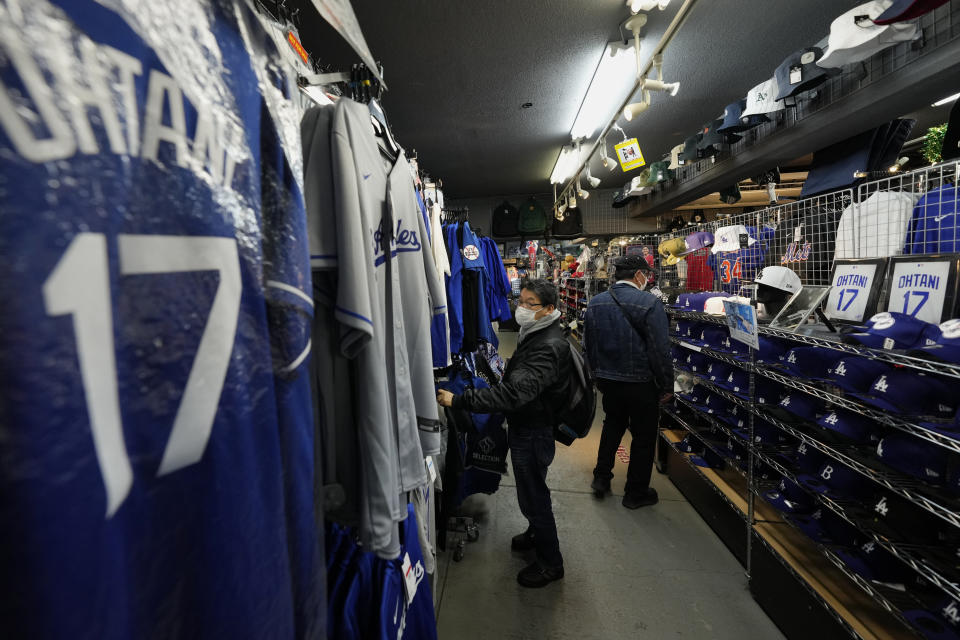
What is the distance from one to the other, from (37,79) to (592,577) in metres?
2.68

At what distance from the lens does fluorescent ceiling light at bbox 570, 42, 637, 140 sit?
10.9ft

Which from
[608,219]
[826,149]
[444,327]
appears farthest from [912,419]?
[608,219]

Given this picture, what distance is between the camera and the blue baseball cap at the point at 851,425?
1.55m

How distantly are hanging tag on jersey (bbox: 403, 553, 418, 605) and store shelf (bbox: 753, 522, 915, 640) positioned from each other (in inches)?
66.2

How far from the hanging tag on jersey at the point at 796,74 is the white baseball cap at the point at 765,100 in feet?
0.61

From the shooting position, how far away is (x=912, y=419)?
4.11 ft

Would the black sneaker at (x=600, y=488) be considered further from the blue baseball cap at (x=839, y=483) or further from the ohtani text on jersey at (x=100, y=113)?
the ohtani text on jersey at (x=100, y=113)

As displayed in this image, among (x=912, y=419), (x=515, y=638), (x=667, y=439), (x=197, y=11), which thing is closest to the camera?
(x=197, y=11)

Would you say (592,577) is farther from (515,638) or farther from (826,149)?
(826,149)

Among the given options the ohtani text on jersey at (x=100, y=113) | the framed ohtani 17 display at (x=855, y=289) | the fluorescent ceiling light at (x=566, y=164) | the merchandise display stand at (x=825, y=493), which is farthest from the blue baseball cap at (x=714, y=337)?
the fluorescent ceiling light at (x=566, y=164)

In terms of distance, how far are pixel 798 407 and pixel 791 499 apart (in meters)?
0.46

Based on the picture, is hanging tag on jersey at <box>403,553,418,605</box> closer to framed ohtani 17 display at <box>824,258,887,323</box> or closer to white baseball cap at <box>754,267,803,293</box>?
framed ohtani 17 display at <box>824,258,887,323</box>

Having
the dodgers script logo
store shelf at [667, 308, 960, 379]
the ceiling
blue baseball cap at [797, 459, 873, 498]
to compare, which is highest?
the ceiling

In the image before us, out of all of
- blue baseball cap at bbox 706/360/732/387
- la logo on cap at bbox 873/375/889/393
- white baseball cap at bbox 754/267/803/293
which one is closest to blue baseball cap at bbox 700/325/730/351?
blue baseball cap at bbox 706/360/732/387
